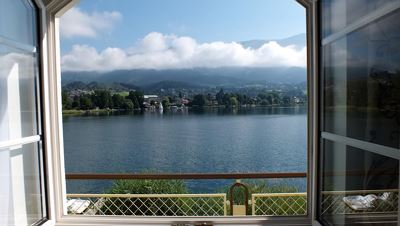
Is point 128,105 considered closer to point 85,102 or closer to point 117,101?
point 117,101

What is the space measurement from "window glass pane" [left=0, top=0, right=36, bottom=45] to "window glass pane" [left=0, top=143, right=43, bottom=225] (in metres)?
0.66

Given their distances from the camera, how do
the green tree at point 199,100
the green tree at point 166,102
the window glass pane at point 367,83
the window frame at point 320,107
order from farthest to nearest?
1. the green tree at point 199,100
2. the green tree at point 166,102
3. the window frame at point 320,107
4. the window glass pane at point 367,83

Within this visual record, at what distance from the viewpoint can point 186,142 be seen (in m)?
19.1

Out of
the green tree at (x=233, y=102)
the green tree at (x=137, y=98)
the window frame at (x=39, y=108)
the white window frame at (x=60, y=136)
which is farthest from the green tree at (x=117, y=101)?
the window frame at (x=39, y=108)

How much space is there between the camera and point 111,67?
2170 cm

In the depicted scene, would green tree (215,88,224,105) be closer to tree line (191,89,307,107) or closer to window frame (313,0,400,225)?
tree line (191,89,307,107)

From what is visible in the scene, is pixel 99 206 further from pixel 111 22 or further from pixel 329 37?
pixel 111 22

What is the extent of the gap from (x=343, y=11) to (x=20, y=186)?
2109 mm

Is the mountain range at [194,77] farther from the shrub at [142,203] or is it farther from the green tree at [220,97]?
the shrub at [142,203]

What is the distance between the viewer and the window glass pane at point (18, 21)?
2012 mm

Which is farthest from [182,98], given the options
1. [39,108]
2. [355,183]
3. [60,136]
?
[355,183]

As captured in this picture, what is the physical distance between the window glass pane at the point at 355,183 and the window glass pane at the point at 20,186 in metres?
1.85

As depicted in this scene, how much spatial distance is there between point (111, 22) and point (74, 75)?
582 centimetres

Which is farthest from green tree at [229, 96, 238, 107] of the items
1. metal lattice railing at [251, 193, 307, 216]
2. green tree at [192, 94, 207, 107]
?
metal lattice railing at [251, 193, 307, 216]
